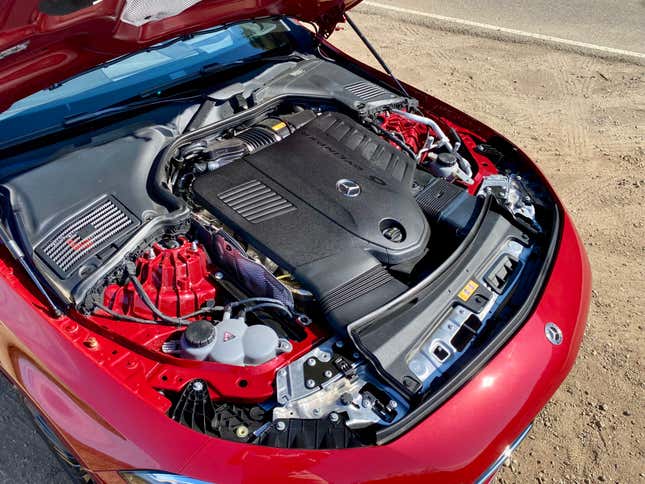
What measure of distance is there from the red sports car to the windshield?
2 centimetres

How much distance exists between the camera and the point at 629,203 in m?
4.45

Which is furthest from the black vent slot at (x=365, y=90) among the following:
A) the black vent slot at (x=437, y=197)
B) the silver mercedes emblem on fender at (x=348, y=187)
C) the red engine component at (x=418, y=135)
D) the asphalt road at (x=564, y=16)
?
the asphalt road at (x=564, y=16)

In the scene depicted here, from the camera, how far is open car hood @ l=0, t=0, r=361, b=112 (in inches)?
71.7

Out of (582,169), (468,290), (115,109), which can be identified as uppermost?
(115,109)

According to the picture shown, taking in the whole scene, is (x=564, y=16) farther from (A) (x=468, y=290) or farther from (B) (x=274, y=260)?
(B) (x=274, y=260)

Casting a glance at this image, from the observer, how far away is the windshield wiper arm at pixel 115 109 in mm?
2682

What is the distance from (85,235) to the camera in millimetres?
2230

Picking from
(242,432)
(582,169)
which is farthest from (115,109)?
(582,169)

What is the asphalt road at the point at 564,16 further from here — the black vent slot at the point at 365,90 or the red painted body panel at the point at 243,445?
the red painted body panel at the point at 243,445

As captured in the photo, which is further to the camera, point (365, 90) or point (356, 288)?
point (365, 90)

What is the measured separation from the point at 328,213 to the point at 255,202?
0.32m

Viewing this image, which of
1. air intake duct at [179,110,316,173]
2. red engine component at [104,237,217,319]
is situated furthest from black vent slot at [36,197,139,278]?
air intake duct at [179,110,316,173]

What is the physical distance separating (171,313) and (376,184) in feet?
3.55

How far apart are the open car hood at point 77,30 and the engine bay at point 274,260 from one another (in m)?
0.43
